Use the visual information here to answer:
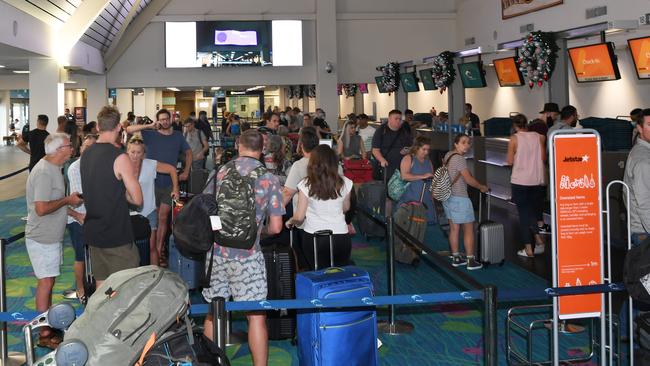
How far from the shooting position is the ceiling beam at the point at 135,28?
21.8 meters

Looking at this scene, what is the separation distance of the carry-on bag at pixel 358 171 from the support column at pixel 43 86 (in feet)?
26.4

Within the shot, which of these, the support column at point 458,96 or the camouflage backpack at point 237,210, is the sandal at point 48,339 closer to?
the camouflage backpack at point 237,210

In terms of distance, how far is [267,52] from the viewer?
2198 centimetres

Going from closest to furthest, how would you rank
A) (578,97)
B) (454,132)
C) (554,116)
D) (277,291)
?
(277,291), (554,116), (454,132), (578,97)

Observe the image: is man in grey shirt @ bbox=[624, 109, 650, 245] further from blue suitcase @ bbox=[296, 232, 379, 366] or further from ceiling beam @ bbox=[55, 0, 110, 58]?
ceiling beam @ bbox=[55, 0, 110, 58]

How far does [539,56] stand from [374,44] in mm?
11885

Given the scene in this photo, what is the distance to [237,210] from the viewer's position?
4.58 metres

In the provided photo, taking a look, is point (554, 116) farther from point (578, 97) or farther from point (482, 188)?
point (578, 97)

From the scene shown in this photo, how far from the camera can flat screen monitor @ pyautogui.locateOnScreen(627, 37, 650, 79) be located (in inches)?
465

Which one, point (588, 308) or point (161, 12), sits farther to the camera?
point (161, 12)

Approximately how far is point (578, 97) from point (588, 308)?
15.0 m

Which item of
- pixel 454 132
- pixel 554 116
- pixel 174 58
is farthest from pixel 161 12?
pixel 554 116

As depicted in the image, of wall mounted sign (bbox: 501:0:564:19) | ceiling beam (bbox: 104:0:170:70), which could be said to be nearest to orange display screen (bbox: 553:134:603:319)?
wall mounted sign (bbox: 501:0:564:19)

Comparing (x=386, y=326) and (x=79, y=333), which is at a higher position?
(x=79, y=333)
